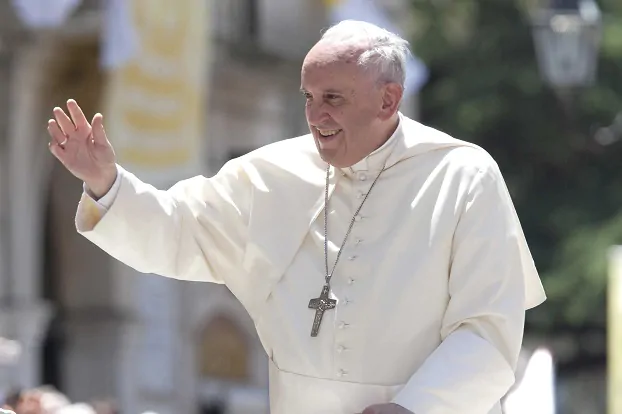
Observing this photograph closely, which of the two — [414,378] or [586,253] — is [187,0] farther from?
[414,378]

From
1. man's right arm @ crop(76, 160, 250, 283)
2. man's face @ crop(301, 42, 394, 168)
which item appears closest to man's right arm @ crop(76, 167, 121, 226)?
man's right arm @ crop(76, 160, 250, 283)

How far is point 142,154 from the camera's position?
11414 millimetres

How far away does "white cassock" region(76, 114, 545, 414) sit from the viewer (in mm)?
3898

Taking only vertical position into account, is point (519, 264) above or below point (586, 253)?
above

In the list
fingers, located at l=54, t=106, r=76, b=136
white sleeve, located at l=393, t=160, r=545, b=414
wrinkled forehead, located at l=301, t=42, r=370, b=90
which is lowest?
white sleeve, located at l=393, t=160, r=545, b=414

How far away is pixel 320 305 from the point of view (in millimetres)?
4023

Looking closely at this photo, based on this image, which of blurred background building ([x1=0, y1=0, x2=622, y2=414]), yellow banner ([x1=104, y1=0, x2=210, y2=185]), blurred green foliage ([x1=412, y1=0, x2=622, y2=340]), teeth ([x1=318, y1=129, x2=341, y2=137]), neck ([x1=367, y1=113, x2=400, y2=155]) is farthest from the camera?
blurred green foliage ([x1=412, y1=0, x2=622, y2=340])

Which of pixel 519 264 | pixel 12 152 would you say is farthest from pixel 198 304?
pixel 519 264

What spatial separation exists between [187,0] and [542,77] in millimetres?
7262

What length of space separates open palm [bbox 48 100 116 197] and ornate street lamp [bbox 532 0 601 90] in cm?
839

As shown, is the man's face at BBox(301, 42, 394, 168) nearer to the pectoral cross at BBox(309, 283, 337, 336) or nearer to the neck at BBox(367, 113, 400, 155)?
the neck at BBox(367, 113, 400, 155)

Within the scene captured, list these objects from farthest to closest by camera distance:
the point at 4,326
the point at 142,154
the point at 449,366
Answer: the point at 4,326
the point at 142,154
the point at 449,366

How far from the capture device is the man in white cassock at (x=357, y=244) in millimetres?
3902

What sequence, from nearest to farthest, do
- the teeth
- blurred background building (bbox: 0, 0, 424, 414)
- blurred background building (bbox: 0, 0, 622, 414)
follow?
1. the teeth
2. blurred background building (bbox: 0, 0, 622, 414)
3. blurred background building (bbox: 0, 0, 424, 414)
